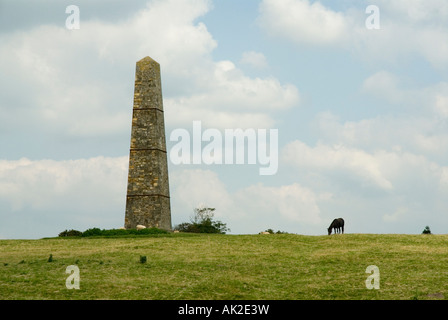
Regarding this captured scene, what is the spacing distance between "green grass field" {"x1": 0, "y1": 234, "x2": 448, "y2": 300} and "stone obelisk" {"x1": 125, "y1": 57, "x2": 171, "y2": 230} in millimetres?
7223

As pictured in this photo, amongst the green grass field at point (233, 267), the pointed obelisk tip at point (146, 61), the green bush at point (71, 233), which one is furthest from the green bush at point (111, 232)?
the pointed obelisk tip at point (146, 61)

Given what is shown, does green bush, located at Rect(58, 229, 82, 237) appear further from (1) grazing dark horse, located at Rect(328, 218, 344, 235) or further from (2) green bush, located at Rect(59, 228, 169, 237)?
(1) grazing dark horse, located at Rect(328, 218, 344, 235)

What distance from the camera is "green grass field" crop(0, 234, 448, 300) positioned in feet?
74.2

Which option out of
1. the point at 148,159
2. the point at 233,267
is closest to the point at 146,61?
the point at 148,159

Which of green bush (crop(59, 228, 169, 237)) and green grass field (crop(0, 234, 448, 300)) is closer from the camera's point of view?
green grass field (crop(0, 234, 448, 300))

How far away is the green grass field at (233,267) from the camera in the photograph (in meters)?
22.6

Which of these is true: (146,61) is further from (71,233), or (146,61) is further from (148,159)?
(71,233)

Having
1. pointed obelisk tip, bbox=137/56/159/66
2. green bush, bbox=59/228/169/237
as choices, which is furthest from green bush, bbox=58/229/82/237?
pointed obelisk tip, bbox=137/56/159/66

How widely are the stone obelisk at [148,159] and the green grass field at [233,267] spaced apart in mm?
7223

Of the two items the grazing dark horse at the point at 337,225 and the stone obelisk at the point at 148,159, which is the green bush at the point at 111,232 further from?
the grazing dark horse at the point at 337,225

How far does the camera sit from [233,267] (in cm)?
2727

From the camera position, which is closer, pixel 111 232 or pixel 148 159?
pixel 111 232

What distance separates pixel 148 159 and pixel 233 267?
66.3ft
